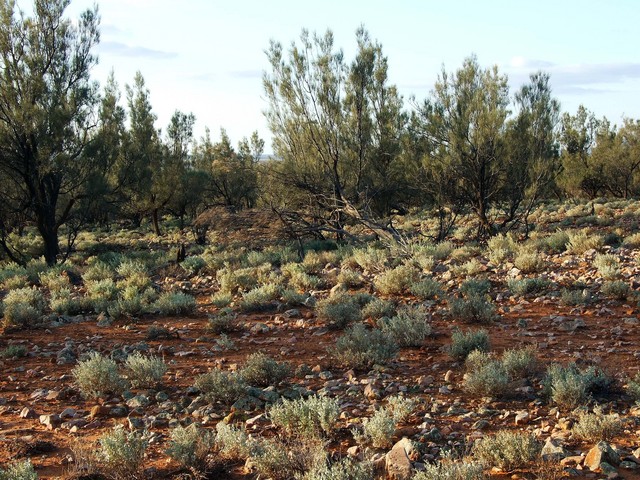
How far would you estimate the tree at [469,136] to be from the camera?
16.7 m

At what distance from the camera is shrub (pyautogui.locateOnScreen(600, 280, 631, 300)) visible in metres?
9.12

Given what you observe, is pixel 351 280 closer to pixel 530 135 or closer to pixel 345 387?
pixel 345 387

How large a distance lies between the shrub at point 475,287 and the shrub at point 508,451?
5661 millimetres

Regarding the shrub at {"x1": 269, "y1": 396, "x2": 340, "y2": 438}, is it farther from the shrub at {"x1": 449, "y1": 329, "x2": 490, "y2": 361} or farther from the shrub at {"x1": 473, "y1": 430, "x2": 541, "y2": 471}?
the shrub at {"x1": 449, "y1": 329, "x2": 490, "y2": 361}

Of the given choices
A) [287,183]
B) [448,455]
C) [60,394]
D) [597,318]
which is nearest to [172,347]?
[60,394]

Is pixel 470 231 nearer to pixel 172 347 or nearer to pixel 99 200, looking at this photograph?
pixel 99 200

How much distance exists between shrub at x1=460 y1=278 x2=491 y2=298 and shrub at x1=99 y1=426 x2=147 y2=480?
6750mm

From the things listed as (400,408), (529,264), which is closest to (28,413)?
(400,408)

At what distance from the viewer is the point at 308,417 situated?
4.77 metres

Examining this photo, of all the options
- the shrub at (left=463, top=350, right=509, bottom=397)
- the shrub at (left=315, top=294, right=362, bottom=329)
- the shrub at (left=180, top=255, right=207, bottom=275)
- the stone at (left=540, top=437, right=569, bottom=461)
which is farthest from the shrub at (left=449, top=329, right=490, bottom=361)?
the shrub at (left=180, top=255, right=207, bottom=275)

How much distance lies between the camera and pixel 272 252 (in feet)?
54.6

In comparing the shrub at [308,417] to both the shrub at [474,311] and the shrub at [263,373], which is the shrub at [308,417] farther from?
the shrub at [474,311]

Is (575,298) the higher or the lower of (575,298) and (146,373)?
the lower

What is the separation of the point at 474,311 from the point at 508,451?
4637 millimetres
